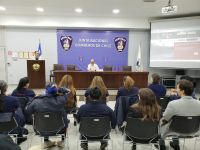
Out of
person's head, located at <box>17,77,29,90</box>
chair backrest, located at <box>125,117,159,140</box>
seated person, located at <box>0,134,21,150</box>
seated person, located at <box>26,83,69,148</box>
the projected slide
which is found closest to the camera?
seated person, located at <box>0,134,21,150</box>

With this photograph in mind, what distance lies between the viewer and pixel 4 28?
9531 millimetres

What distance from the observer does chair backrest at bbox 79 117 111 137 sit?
272 cm

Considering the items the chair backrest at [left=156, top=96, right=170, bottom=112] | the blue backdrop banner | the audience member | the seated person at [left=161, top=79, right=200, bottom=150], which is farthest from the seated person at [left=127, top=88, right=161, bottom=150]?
the blue backdrop banner

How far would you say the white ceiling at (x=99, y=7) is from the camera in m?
7.02

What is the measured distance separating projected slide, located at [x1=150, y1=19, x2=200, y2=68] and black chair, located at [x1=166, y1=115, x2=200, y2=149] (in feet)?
20.4

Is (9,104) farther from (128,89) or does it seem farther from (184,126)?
(184,126)

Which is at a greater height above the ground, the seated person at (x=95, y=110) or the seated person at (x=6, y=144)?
the seated person at (x=6, y=144)

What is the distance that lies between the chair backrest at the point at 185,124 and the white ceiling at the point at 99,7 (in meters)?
4.95

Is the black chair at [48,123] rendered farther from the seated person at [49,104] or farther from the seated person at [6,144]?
the seated person at [6,144]

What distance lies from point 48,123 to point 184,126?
69.4 inches

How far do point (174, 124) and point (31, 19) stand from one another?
8036 millimetres

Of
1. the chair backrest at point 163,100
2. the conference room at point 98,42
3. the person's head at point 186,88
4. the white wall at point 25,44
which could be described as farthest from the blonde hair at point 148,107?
the white wall at point 25,44

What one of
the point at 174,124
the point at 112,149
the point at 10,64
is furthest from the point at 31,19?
the point at 174,124

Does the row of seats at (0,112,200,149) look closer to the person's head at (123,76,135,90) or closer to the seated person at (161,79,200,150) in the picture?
the seated person at (161,79,200,150)
